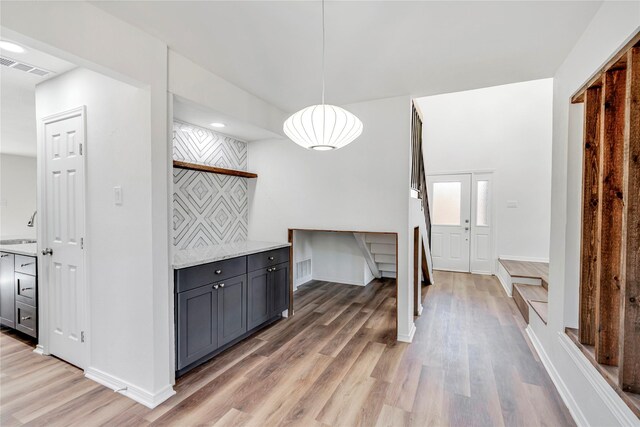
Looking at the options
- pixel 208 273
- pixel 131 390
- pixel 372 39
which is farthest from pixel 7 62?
pixel 372 39

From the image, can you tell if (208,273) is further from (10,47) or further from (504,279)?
(504,279)

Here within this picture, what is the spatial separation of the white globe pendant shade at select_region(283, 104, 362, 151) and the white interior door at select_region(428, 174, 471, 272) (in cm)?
498

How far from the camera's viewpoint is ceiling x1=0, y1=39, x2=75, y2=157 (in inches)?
80.2

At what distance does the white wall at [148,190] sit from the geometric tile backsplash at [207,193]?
855 mm

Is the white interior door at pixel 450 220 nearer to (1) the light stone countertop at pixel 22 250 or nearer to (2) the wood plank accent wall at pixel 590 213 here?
(2) the wood plank accent wall at pixel 590 213

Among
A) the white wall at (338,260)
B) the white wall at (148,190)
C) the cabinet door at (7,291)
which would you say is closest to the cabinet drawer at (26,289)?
the cabinet door at (7,291)

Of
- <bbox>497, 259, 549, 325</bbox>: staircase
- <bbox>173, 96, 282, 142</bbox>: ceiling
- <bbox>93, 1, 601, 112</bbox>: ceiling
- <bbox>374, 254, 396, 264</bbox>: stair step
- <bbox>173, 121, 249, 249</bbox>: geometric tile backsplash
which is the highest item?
<bbox>93, 1, 601, 112</bbox>: ceiling

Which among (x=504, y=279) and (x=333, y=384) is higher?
(x=504, y=279)

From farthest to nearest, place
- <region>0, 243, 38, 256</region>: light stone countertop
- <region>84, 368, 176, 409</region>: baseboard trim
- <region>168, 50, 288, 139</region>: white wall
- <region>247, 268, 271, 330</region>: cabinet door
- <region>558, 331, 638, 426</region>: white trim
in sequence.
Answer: <region>247, 268, 271, 330</region>: cabinet door < <region>0, 243, 38, 256</region>: light stone countertop < <region>168, 50, 288, 139</region>: white wall < <region>84, 368, 176, 409</region>: baseboard trim < <region>558, 331, 638, 426</region>: white trim

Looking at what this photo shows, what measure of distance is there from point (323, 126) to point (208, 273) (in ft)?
5.24

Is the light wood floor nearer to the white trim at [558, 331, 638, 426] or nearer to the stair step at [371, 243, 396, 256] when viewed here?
the white trim at [558, 331, 638, 426]

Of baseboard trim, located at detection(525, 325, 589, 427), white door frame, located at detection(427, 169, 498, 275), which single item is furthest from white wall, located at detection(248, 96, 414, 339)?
white door frame, located at detection(427, 169, 498, 275)

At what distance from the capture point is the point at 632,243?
1.33 m

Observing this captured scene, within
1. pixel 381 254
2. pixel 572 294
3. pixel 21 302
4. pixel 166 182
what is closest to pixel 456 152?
pixel 381 254
